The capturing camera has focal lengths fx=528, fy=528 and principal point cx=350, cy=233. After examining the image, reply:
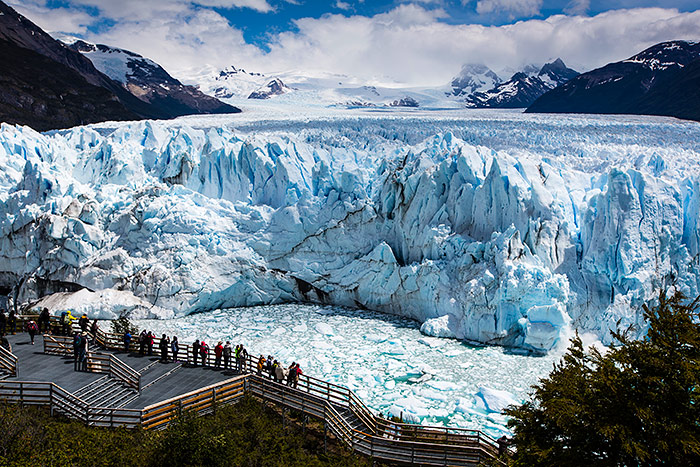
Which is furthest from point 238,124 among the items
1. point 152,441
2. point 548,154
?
point 152,441

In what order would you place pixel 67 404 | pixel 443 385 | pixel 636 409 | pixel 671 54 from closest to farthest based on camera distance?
pixel 636 409 → pixel 67 404 → pixel 443 385 → pixel 671 54

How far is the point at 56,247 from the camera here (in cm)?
2042

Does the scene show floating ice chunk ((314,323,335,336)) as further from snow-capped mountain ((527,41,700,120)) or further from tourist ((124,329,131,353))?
snow-capped mountain ((527,41,700,120))

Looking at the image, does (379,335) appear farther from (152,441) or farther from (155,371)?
(152,441)

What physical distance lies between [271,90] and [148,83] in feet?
82.5

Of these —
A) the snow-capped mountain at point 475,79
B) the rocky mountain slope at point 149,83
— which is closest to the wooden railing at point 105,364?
the rocky mountain slope at point 149,83

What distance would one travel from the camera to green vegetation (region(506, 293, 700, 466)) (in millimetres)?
5930

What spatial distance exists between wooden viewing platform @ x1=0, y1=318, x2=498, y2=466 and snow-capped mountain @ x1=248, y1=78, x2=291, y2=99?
91785 millimetres

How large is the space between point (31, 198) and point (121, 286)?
232 inches

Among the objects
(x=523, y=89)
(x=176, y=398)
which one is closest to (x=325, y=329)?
(x=176, y=398)

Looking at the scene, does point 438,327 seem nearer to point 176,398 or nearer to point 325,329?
point 325,329

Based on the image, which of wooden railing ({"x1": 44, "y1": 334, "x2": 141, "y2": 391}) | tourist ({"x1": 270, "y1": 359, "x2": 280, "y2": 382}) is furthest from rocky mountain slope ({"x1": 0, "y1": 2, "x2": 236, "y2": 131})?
tourist ({"x1": 270, "y1": 359, "x2": 280, "y2": 382})

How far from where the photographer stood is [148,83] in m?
83.0

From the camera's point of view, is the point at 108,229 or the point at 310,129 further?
the point at 310,129
